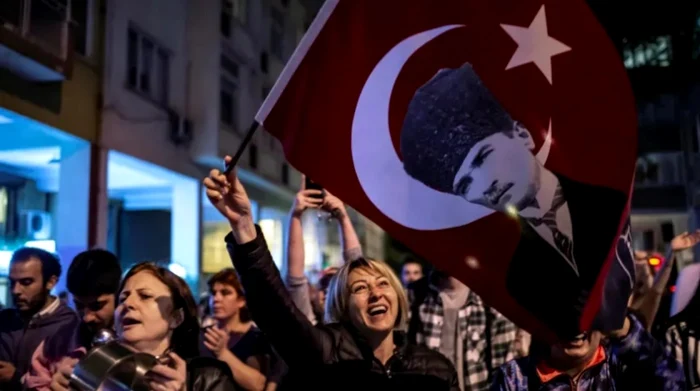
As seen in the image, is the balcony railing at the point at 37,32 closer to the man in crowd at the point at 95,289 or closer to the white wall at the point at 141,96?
the white wall at the point at 141,96

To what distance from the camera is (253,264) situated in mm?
2760

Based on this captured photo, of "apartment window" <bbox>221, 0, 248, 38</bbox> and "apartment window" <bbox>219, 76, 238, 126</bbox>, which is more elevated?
"apartment window" <bbox>221, 0, 248, 38</bbox>

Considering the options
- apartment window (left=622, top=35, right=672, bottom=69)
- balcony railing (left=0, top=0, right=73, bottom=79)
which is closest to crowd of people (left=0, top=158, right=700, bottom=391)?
balcony railing (left=0, top=0, right=73, bottom=79)

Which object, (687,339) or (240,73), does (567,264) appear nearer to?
(687,339)

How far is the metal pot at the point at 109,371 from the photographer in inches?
86.4

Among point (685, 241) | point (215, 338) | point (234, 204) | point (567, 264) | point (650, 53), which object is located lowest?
point (215, 338)

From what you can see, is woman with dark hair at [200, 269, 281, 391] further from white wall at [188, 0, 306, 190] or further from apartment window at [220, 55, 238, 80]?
apartment window at [220, 55, 238, 80]

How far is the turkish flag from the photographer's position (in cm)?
309

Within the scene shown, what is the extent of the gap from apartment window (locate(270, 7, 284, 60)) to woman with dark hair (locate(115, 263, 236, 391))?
18.4 meters

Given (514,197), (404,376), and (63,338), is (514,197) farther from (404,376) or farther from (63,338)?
(63,338)

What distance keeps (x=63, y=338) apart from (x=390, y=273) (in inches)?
64.9

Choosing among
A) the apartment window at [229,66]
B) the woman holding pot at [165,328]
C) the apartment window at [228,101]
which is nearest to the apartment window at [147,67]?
the apartment window at [229,66]

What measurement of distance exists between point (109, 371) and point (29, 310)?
259 centimetres

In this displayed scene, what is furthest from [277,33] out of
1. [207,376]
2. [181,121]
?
[207,376]
